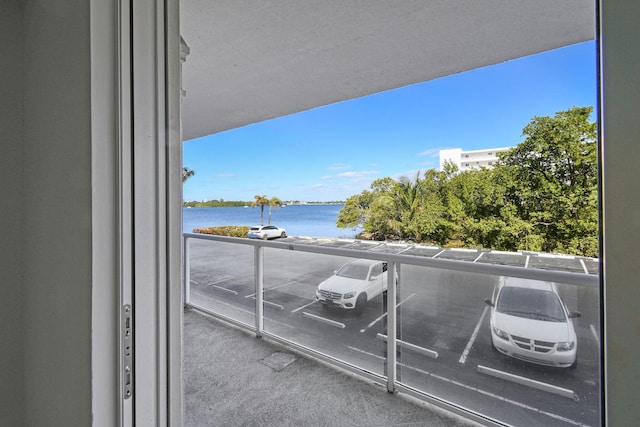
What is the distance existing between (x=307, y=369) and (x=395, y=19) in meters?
2.32

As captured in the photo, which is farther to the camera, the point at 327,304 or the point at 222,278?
the point at 222,278

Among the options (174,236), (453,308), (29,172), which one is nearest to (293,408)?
(453,308)

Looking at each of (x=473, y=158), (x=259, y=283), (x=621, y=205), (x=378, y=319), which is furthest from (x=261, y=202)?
(x=621, y=205)

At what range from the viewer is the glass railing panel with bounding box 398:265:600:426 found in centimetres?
149

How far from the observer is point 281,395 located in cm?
194

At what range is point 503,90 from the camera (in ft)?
41.5

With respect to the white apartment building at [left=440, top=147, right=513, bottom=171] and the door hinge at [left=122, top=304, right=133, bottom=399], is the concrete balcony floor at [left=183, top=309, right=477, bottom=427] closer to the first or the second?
the door hinge at [left=122, top=304, right=133, bottom=399]

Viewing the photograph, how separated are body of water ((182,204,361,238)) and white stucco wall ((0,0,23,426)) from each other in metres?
9.46

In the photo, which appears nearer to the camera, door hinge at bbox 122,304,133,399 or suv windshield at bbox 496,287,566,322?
door hinge at bbox 122,304,133,399

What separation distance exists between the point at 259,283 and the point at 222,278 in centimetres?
62

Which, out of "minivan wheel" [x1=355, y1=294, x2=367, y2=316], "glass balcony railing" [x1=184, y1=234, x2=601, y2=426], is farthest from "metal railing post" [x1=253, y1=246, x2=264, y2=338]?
"minivan wheel" [x1=355, y1=294, x2=367, y2=316]

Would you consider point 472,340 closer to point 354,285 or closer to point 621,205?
point 354,285

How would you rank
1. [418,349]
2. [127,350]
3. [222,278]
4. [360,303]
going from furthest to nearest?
1. [222,278]
2. [360,303]
3. [418,349]
4. [127,350]

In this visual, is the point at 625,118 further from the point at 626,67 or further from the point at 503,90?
the point at 503,90
